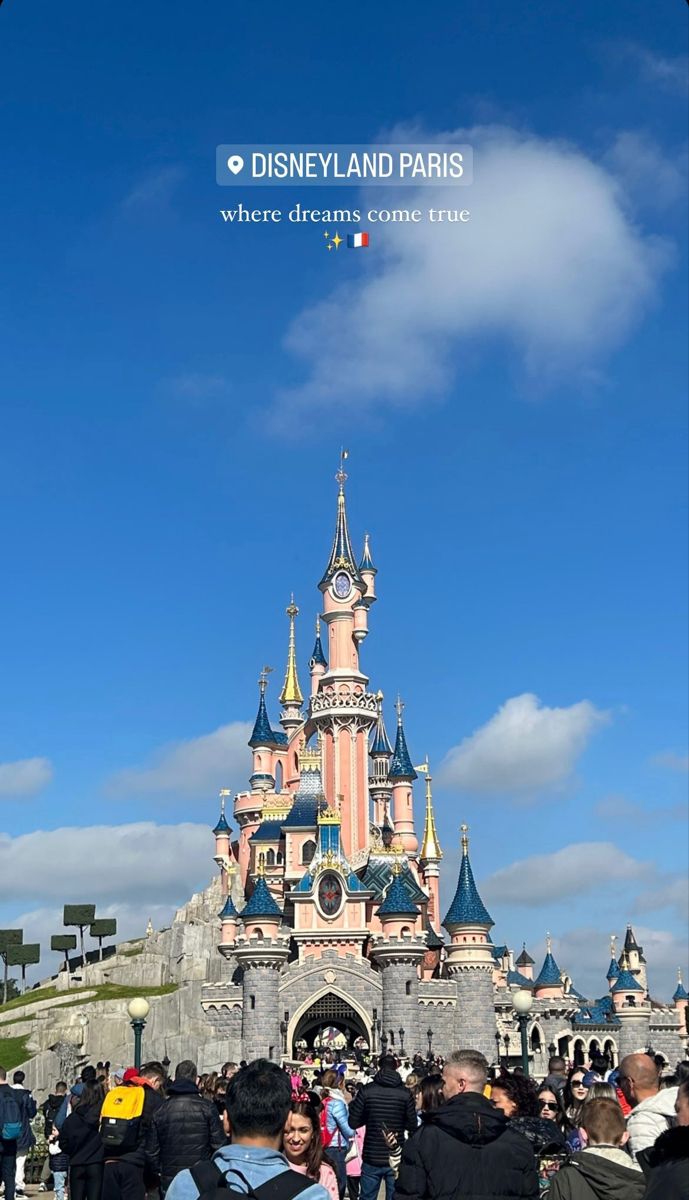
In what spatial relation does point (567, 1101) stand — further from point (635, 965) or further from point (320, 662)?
point (635, 965)

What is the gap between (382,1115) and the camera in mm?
9648

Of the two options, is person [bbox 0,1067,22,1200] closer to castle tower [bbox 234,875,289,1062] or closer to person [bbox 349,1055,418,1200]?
person [bbox 349,1055,418,1200]

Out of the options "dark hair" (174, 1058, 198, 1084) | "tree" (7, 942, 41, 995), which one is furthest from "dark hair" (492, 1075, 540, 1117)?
"tree" (7, 942, 41, 995)

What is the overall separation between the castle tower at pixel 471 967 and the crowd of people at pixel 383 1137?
3559 centimetres

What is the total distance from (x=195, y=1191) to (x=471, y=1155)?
5.14 feet

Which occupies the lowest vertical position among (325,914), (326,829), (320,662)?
(325,914)

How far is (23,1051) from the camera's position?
4991cm

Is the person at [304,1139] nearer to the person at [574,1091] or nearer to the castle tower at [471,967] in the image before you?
the person at [574,1091]

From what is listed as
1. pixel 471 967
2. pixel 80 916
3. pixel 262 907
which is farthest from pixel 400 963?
pixel 80 916

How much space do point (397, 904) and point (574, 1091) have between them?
38.2m

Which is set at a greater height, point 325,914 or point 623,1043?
point 325,914

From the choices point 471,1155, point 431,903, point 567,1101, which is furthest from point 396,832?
point 471,1155

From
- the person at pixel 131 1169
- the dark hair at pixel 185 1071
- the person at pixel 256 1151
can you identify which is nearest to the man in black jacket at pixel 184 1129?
the dark hair at pixel 185 1071

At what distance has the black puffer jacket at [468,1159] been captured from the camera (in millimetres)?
5152
